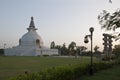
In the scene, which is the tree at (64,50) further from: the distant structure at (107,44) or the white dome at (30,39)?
the distant structure at (107,44)

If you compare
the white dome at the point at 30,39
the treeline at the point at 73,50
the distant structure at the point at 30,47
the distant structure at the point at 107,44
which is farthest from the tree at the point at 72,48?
the distant structure at the point at 107,44

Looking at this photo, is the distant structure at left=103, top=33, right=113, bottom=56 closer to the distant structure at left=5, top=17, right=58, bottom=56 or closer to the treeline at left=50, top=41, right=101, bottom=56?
the distant structure at left=5, top=17, right=58, bottom=56

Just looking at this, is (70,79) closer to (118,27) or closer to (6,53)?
(118,27)

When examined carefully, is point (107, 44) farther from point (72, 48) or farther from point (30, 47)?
point (72, 48)

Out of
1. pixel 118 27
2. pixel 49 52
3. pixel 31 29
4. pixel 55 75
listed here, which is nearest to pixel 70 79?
pixel 55 75

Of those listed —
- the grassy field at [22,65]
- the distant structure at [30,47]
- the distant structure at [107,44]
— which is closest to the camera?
the grassy field at [22,65]

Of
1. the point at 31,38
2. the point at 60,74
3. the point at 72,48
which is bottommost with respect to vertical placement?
the point at 60,74

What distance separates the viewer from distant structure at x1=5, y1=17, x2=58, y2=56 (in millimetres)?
98812

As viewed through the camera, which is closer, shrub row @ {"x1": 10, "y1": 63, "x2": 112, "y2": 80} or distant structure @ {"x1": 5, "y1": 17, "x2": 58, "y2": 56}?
shrub row @ {"x1": 10, "y1": 63, "x2": 112, "y2": 80}

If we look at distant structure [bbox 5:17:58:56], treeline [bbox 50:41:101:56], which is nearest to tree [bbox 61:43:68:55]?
treeline [bbox 50:41:101:56]

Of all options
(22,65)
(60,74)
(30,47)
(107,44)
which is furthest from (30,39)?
(60,74)

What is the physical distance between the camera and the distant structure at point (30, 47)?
9881cm

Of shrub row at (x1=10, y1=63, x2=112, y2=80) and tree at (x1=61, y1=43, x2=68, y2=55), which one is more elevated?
tree at (x1=61, y1=43, x2=68, y2=55)

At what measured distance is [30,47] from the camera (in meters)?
102
